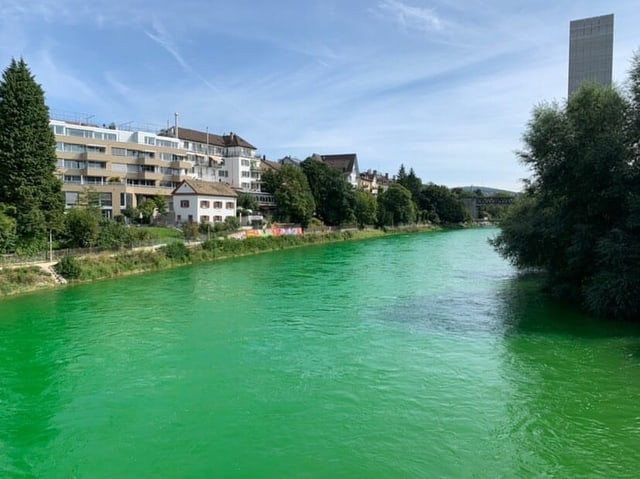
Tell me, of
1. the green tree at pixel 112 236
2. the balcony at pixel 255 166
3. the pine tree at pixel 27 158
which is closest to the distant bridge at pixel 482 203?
the balcony at pixel 255 166

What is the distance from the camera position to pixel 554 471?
9664mm

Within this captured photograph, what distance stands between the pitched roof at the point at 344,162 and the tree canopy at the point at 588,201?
302ft

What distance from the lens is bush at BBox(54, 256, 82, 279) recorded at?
3262cm

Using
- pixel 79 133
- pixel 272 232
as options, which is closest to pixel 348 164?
pixel 272 232

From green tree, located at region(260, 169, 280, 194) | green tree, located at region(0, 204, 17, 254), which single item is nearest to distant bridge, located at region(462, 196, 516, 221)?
green tree, located at region(260, 169, 280, 194)

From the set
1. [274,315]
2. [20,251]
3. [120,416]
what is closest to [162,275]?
[20,251]

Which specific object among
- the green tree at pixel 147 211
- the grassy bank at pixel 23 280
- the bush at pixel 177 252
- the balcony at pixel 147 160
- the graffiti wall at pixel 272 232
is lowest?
the grassy bank at pixel 23 280

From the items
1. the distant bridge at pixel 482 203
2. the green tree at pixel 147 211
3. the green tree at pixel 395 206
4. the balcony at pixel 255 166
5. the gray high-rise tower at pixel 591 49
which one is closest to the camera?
the gray high-rise tower at pixel 591 49

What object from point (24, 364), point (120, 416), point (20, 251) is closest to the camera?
point (120, 416)

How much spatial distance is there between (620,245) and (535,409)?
450 inches

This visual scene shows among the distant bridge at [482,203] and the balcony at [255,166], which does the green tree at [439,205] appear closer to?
the distant bridge at [482,203]

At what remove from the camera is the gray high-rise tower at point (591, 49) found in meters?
31.7

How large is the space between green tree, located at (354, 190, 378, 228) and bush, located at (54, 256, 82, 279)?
5426cm

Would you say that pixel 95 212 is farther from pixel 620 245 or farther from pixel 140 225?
pixel 620 245
